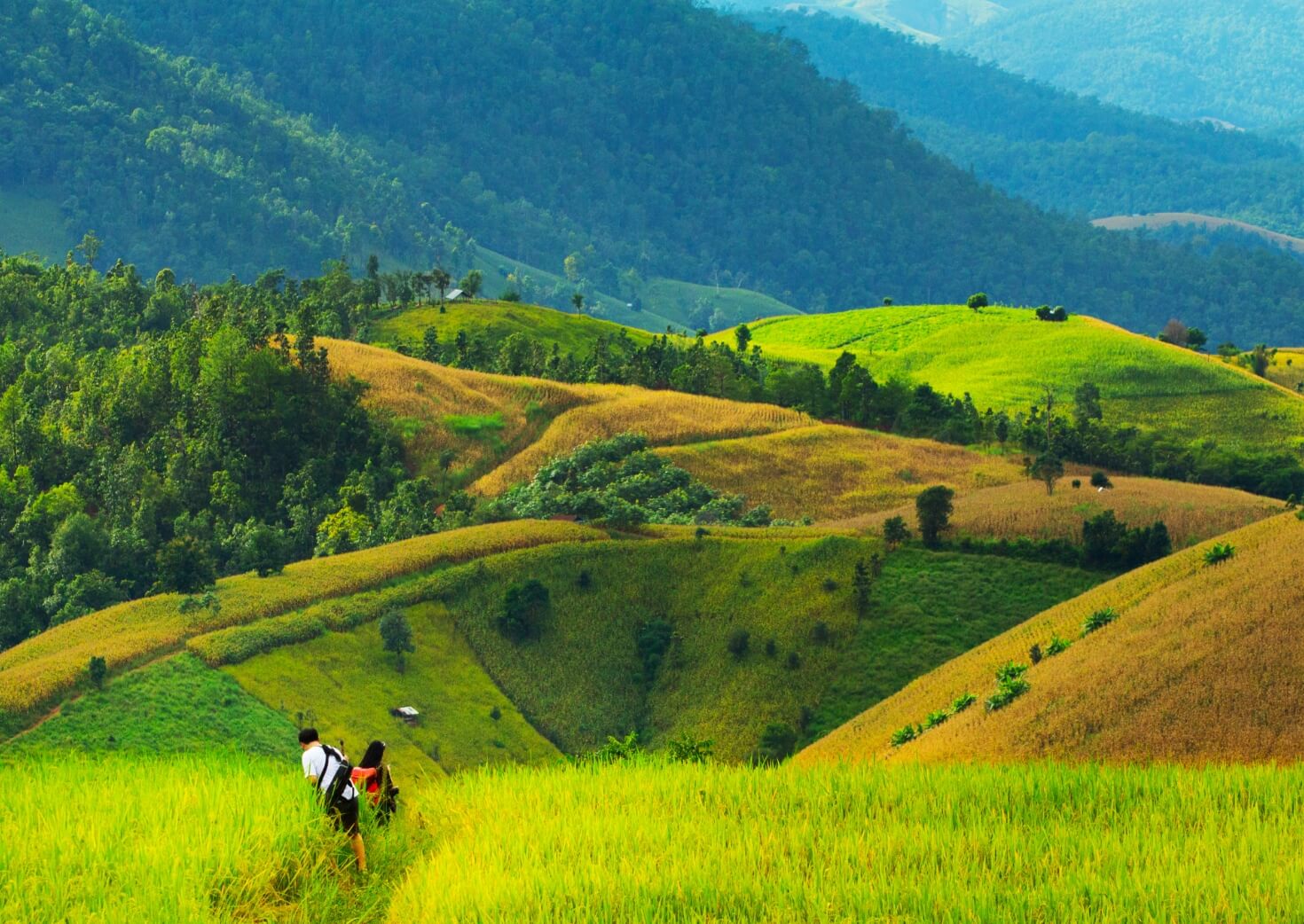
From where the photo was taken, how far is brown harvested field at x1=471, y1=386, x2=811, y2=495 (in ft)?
419

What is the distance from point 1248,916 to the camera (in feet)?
61.7

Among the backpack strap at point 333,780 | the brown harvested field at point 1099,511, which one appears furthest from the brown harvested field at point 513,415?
the backpack strap at point 333,780

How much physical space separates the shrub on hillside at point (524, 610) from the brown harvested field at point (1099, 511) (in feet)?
67.9

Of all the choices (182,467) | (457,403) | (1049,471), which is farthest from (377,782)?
(457,403)

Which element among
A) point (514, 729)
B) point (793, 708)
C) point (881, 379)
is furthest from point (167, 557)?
point (881, 379)

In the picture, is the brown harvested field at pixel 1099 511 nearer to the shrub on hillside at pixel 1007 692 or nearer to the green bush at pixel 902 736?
A: the green bush at pixel 902 736

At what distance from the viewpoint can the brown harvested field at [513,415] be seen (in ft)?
426

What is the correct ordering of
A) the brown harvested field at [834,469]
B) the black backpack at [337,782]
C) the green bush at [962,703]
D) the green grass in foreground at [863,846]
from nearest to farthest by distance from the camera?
the green grass in foreground at [863,846]
the black backpack at [337,782]
the green bush at [962,703]
the brown harvested field at [834,469]

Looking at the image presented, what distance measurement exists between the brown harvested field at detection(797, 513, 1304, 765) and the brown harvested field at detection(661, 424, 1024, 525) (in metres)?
59.7

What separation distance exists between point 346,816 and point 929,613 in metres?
66.3

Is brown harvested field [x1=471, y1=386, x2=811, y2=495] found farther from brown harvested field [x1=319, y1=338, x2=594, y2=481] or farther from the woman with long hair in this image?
the woman with long hair

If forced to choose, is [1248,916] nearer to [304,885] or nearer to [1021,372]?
[304,885]

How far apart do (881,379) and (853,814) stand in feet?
549

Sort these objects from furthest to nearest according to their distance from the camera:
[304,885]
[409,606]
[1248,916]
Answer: [409,606]
[304,885]
[1248,916]
